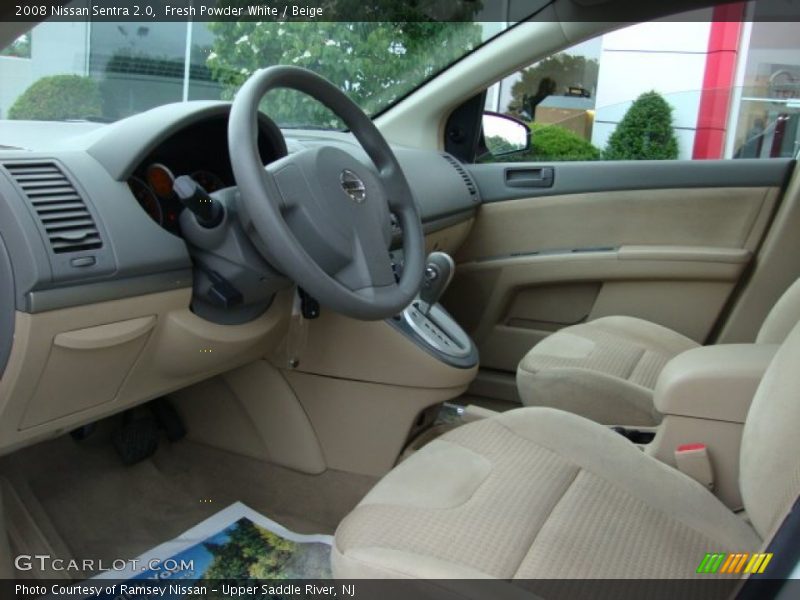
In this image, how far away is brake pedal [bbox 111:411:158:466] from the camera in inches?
78.8

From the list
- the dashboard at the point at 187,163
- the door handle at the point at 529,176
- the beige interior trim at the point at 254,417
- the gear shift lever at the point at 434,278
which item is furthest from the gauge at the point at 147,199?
the door handle at the point at 529,176

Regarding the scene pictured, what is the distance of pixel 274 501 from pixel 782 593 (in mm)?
1373

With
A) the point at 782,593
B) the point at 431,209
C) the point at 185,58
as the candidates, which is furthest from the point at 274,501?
the point at 782,593

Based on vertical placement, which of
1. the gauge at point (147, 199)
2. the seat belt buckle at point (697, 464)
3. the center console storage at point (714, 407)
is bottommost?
the seat belt buckle at point (697, 464)

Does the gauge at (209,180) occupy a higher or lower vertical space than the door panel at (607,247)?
higher

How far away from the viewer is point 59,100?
72.6 inches

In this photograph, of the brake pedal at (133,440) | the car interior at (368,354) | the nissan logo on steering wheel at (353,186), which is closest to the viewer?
the car interior at (368,354)

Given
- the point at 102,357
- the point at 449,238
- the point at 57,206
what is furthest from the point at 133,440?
the point at 449,238

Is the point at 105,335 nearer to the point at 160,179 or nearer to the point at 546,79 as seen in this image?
the point at 160,179

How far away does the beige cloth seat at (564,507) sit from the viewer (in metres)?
1.11

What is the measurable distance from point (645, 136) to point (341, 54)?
1.15 metres

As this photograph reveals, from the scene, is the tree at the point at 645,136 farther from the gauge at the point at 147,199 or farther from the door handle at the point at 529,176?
the gauge at the point at 147,199

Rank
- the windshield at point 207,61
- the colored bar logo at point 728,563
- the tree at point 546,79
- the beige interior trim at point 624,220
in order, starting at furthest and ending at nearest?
the tree at point 546,79 → the beige interior trim at point 624,220 → the windshield at point 207,61 → the colored bar logo at point 728,563

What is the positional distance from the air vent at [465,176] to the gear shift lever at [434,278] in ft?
2.61
